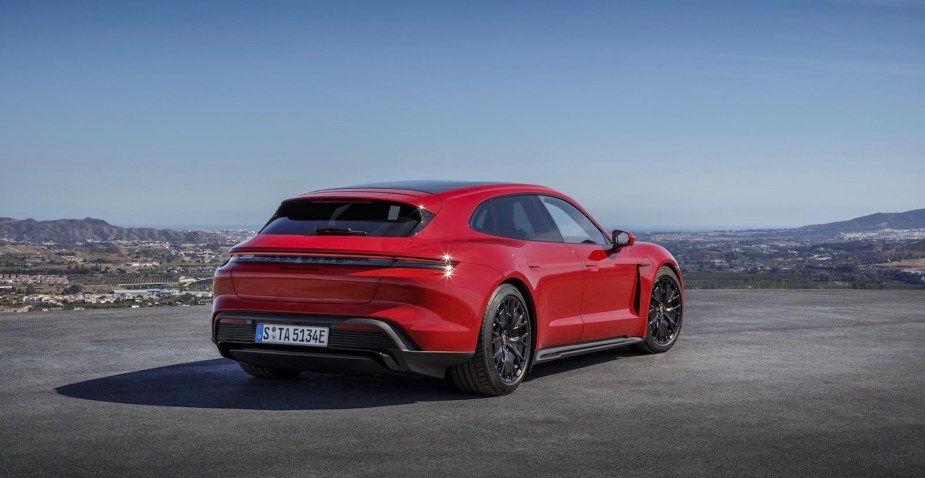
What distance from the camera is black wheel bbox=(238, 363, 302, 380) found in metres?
8.16

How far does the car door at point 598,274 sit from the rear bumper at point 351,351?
72.5 inches

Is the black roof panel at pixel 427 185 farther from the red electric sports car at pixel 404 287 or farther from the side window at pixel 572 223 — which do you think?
the side window at pixel 572 223

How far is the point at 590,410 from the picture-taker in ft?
22.6

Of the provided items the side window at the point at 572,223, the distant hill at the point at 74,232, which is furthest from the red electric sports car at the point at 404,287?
the distant hill at the point at 74,232

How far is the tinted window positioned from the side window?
169 mm

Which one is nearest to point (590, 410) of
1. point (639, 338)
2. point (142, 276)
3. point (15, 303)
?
point (639, 338)

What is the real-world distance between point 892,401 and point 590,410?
87.1 inches

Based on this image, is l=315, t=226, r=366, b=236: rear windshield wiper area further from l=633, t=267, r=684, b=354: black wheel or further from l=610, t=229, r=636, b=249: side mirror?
l=633, t=267, r=684, b=354: black wheel

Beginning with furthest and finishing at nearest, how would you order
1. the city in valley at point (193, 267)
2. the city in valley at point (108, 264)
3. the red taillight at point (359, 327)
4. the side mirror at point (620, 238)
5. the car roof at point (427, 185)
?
the city in valley at point (108, 264)
the city in valley at point (193, 267)
the side mirror at point (620, 238)
the car roof at point (427, 185)
the red taillight at point (359, 327)

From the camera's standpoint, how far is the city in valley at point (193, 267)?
26.5 m

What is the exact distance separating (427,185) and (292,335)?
5.37 ft

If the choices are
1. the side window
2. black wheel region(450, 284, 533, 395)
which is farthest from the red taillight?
the side window

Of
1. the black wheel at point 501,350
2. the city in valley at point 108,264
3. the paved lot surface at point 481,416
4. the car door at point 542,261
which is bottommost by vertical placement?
the city in valley at point 108,264

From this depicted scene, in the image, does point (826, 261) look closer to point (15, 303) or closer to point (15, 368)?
point (15, 303)
